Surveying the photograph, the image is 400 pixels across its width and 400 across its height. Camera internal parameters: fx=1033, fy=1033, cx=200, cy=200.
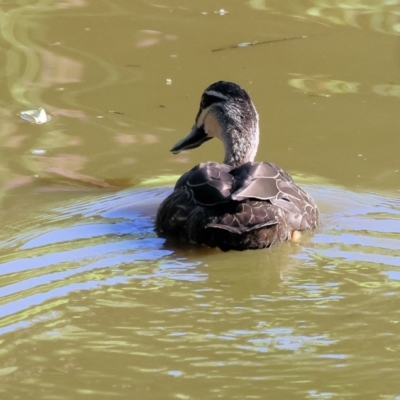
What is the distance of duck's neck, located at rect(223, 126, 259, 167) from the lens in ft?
25.3

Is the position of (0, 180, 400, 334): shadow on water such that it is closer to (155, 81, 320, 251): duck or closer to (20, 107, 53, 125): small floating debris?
(155, 81, 320, 251): duck

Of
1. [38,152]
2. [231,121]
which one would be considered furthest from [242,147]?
[38,152]

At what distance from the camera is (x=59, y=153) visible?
830 cm

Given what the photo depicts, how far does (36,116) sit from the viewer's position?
350 inches

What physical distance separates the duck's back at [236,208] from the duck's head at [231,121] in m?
0.76

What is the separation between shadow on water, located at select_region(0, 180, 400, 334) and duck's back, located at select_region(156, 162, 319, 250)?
96mm

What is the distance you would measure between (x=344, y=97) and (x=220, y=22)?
2336 millimetres

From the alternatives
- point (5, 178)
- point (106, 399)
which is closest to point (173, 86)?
point (5, 178)

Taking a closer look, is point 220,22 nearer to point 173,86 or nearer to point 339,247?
point 173,86

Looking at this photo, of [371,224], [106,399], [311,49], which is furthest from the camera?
[311,49]

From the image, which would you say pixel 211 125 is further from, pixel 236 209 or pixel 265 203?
pixel 236 209

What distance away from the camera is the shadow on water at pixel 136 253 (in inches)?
228

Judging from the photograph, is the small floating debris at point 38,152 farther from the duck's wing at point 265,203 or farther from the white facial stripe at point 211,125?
the duck's wing at point 265,203

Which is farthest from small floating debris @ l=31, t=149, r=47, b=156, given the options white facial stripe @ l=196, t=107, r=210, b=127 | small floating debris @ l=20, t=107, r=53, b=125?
white facial stripe @ l=196, t=107, r=210, b=127
